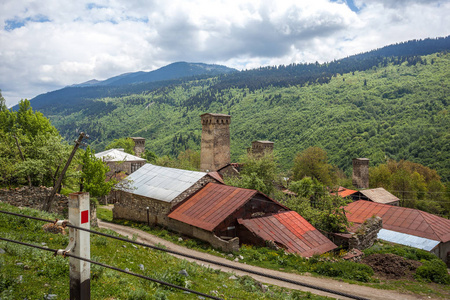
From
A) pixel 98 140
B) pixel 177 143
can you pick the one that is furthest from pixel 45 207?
pixel 98 140

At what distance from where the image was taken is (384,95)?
5241 inches

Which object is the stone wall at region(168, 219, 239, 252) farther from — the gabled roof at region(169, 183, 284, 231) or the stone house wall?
the stone house wall

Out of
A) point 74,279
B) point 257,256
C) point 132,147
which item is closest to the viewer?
point 74,279

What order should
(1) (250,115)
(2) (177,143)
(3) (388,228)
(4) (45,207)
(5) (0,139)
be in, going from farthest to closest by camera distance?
(1) (250,115) → (2) (177,143) → (3) (388,228) → (5) (0,139) → (4) (45,207)

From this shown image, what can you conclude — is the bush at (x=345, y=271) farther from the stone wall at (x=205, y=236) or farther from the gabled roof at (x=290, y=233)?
the stone wall at (x=205, y=236)

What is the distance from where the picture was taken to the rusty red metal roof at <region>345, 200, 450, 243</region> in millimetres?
26598

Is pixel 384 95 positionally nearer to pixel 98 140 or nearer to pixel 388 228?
pixel 388 228

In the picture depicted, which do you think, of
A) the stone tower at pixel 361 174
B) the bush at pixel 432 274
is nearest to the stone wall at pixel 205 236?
the bush at pixel 432 274

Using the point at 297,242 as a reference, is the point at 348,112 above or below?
above

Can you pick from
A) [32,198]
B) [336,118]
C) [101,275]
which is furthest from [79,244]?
[336,118]

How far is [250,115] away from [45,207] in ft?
427

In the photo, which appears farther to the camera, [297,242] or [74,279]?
[297,242]

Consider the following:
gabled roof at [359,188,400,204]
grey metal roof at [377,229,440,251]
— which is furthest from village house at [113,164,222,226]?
gabled roof at [359,188,400,204]

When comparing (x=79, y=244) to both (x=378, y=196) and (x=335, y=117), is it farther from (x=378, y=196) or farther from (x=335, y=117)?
(x=335, y=117)
